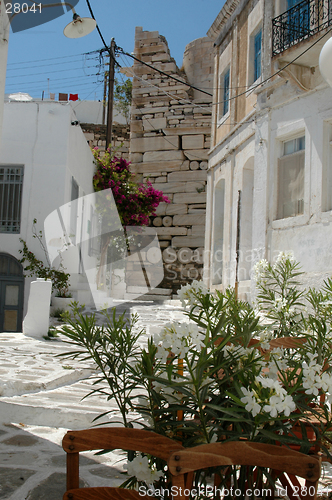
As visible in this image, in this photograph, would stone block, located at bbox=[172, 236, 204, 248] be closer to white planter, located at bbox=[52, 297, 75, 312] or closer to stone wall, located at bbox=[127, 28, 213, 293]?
stone wall, located at bbox=[127, 28, 213, 293]

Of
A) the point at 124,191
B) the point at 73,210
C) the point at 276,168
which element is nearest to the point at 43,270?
the point at 73,210

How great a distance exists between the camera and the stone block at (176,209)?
13.2 meters

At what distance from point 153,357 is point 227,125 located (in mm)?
9147

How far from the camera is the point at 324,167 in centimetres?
661

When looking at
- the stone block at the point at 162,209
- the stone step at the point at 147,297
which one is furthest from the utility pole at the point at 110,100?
the stone step at the point at 147,297

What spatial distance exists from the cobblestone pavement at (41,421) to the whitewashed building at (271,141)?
13.3 ft

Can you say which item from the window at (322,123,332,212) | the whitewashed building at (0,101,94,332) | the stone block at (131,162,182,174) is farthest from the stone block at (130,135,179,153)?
the window at (322,123,332,212)

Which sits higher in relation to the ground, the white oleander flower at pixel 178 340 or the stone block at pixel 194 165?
the stone block at pixel 194 165

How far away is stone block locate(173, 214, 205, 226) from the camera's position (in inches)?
516

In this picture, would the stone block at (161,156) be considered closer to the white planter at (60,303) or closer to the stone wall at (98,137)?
the stone wall at (98,137)

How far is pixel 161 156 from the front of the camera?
13.7 metres

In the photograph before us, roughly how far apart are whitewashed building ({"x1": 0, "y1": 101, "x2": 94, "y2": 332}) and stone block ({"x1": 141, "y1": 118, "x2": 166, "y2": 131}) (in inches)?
233

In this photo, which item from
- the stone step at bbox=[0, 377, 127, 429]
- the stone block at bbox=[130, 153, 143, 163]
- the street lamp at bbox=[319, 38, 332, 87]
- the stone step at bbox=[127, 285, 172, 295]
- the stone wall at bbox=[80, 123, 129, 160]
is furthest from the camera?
the stone wall at bbox=[80, 123, 129, 160]

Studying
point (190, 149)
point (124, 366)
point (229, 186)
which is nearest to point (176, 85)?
point (190, 149)
